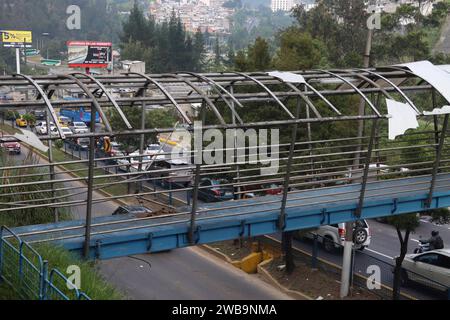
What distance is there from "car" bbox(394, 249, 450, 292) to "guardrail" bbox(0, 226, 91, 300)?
8.42m

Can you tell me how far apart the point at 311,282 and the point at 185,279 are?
9.49 ft

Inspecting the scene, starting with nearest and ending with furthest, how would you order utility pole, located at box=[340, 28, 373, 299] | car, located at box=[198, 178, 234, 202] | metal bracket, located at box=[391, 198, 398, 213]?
metal bracket, located at box=[391, 198, 398, 213]
utility pole, located at box=[340, 28, 373, 299]
car, located at box=[198, 178, 234, 202]

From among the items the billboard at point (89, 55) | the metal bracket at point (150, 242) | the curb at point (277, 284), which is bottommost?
the curb at point (277, 284)

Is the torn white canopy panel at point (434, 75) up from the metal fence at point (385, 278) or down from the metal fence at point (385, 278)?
up

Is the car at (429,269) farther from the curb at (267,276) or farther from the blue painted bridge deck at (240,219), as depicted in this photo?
the curb at (267,276)

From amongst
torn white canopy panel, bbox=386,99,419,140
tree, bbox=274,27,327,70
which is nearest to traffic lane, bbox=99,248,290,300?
torn white canopy panel, bbox=386,99,419,140

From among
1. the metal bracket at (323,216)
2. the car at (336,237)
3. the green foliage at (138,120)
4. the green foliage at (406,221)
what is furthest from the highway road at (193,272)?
the green foliage at (138,120)

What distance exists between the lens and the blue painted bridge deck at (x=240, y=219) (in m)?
7.98

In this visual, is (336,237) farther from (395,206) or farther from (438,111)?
(438,111)

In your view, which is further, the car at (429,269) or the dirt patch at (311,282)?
the dirt patch at (311,282)

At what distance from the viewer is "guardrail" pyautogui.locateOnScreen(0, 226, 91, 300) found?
588 centimetres

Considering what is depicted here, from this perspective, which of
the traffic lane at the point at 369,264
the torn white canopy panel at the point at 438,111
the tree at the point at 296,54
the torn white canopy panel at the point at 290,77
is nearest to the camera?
the torn white canopy panel at the point at 290,77

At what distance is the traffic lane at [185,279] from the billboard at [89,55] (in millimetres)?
30040

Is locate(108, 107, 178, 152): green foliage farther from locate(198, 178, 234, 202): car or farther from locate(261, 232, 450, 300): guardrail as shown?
locate(261, 232, 450, 300): guardrail
